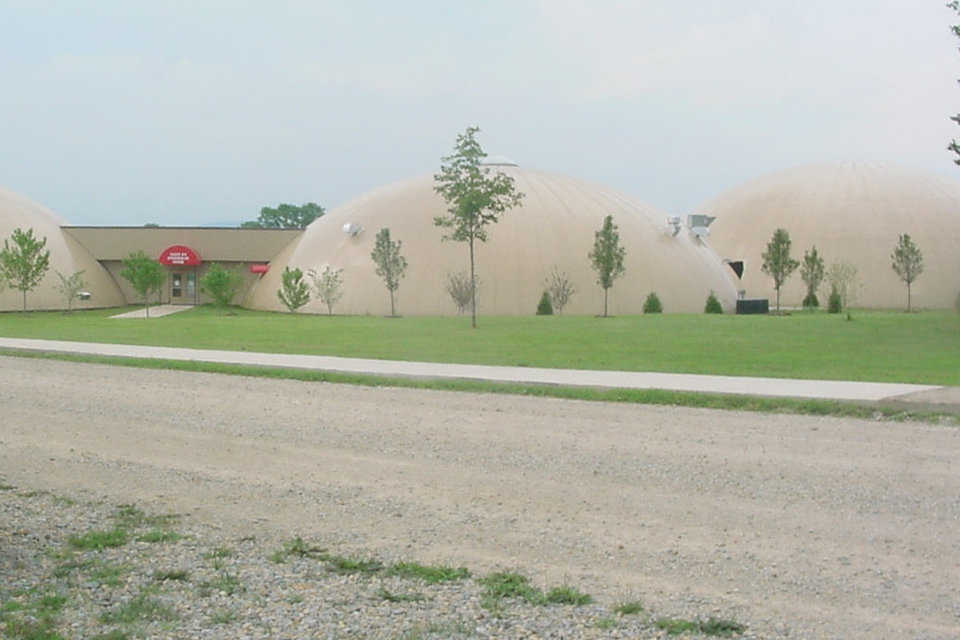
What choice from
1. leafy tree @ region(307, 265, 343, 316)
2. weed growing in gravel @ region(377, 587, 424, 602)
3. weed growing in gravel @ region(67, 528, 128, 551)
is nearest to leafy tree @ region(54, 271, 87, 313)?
leafy tree @ region(307, 265, 343, 316)

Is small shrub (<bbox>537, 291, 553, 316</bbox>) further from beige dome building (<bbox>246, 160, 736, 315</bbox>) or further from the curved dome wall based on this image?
the curved dome wall

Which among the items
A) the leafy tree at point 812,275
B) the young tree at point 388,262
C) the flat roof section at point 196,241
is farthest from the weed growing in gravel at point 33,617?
the flat roof section at point 196,241

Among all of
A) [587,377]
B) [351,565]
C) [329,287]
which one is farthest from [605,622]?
[329,287]

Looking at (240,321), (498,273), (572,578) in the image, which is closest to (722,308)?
(498,273)

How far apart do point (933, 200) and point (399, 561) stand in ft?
220

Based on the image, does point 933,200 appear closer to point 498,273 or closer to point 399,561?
point 498,273

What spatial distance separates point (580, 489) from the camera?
7984mm

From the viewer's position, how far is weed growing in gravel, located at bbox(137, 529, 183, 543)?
6762mm

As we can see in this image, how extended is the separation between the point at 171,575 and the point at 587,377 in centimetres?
1019

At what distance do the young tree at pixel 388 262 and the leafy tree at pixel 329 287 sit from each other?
238 centimetres

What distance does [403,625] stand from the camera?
5121 mm

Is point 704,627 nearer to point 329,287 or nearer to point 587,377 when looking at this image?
point 587,377

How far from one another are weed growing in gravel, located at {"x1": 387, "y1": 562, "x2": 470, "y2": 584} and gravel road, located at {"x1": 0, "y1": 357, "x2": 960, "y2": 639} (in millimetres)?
175

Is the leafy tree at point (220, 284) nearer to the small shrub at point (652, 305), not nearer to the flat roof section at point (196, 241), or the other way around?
the flat roof section at point (196, 241)
